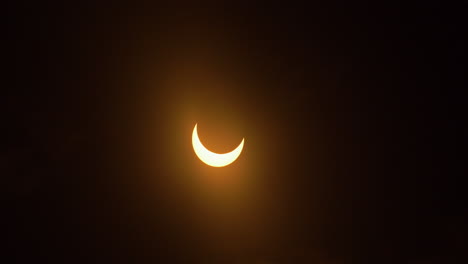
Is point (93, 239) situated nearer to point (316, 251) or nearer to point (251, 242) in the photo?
point (251, 242)

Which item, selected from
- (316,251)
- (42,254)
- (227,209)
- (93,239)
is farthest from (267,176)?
(42,254)

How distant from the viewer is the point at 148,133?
6020mm

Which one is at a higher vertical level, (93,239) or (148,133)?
(148,133)

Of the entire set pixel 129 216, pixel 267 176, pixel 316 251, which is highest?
pixel 267 176

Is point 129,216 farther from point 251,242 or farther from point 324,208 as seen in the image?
point 324,208

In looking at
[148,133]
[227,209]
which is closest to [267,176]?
[227,209]

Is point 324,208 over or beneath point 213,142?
beneath

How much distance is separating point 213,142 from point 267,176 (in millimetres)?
741

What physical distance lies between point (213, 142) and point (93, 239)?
1.71 meters

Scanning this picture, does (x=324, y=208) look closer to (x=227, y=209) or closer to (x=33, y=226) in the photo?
(x=227, y=209)

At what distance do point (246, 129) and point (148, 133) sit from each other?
1.11 meters

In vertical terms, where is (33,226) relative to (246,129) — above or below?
below

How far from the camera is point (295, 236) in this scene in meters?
5.97

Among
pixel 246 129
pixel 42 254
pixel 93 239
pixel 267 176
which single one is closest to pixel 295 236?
pixel 267 176
